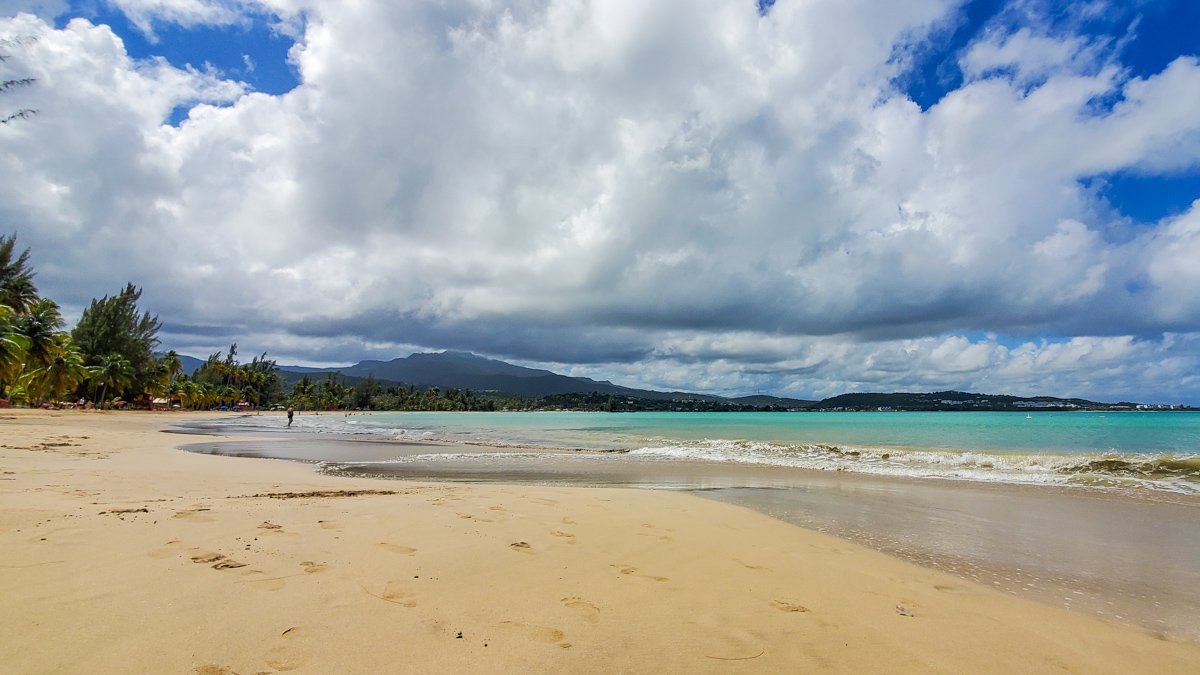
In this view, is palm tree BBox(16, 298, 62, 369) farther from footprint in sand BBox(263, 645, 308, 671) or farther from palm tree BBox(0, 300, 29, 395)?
footprint in sand BBox(263, 645, 308, 671)

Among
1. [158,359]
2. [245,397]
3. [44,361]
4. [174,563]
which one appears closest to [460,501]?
[174,563]

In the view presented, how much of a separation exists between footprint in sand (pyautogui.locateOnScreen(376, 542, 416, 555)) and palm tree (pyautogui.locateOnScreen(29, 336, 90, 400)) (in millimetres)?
72090

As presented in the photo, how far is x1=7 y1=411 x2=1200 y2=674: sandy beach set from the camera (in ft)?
10.8

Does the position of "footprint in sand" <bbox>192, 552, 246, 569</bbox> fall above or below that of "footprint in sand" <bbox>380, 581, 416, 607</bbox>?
above

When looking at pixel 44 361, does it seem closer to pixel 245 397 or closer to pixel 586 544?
pixel 586 544

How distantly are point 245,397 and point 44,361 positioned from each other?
346ft

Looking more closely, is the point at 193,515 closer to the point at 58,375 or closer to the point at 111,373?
the point at 58,375

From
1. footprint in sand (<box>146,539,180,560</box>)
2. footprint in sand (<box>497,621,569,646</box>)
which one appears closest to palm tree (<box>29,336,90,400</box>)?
footprint in sand (<box>146,539,180,560</box>)

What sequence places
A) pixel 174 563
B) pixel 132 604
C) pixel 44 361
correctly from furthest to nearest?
1. pixel 44 361
2. pixel 174 563
3. pixel 132 604

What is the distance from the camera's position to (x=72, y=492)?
318 inches

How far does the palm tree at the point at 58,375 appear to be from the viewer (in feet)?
187

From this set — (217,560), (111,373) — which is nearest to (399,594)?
(217,560)

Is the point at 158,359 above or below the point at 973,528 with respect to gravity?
above

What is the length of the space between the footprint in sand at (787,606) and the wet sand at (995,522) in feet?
9.26
